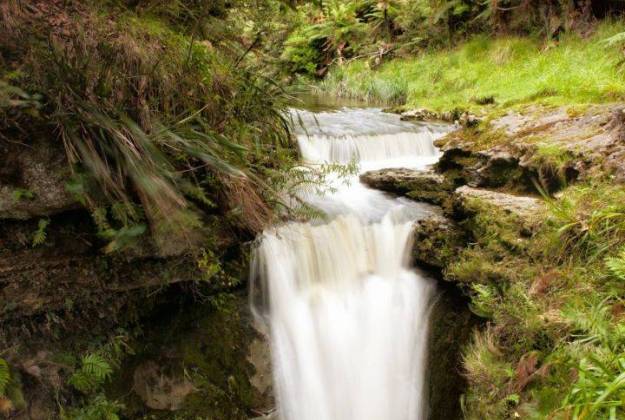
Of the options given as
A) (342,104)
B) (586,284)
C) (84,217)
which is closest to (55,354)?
(84,217)

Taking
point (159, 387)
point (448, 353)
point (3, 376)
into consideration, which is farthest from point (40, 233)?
point (448, 353)

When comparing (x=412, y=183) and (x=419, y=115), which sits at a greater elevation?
(x=419, y=115)

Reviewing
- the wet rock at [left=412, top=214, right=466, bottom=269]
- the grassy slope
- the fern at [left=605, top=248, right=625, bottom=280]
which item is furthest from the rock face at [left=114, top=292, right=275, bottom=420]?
the fern at [left=605, top=248, right=625, bottom=280]

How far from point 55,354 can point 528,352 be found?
3.25m

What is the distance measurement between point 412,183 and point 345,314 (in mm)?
2292

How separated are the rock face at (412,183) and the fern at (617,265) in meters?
2.67

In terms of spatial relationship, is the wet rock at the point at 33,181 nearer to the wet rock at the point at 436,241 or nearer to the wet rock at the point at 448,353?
the wet rock at the point at 448,353

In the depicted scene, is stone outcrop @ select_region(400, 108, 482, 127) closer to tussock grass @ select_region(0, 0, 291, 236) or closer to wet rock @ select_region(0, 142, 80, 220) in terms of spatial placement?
tussock grass @ select_region(0, 0, 291, 236)

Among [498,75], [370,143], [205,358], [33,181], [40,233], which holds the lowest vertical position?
[205,358]

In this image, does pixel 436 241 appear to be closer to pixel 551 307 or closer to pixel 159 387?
pixel 551 307

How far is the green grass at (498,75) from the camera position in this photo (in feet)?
22.5

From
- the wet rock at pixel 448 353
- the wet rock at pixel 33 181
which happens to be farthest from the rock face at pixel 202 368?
the wet rock at pixel 448 353

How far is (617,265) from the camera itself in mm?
3021

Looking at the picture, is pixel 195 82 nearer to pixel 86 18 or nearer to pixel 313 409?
pixel 86 18
